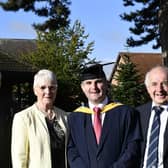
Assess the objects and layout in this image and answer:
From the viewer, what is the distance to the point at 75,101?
29844mm

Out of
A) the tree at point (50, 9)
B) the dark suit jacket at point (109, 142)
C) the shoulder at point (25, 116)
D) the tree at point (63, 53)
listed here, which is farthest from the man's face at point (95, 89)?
the tree at point (63, 53)

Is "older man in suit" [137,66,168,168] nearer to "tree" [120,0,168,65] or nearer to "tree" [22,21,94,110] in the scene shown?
"tree" [120,0,168,65]

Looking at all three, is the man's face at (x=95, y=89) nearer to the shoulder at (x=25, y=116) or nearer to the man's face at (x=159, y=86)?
the man's face at (x=159, y=86)

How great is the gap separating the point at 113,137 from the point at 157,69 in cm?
77

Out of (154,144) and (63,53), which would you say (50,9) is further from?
(63,53)

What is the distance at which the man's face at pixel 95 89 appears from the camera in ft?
17.5

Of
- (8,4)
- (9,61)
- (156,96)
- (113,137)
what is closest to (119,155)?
(113,137)

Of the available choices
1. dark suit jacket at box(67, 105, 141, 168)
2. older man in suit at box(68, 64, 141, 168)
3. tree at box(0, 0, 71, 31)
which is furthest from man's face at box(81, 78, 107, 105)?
tree at box(0, 0, 71, 31)

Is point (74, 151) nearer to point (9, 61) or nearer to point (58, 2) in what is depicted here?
point (58, 2)

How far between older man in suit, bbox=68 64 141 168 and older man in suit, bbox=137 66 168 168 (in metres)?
0.08

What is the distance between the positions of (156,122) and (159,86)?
34cm

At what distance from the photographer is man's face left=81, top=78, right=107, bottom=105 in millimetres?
5344

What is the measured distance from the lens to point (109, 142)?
5258 millimetres

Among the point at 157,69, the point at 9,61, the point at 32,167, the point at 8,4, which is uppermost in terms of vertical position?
the point at 8,4
